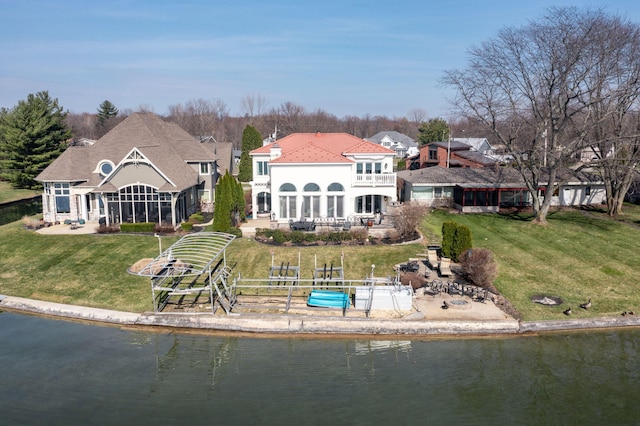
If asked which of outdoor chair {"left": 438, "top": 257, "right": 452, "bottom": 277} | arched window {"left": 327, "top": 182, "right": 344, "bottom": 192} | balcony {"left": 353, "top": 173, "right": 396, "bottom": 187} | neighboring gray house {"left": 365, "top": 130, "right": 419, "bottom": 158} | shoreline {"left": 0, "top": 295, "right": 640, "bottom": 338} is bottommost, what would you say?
shoreline {"left": 0, "top": 295, "right": 640, "bottom": 338}

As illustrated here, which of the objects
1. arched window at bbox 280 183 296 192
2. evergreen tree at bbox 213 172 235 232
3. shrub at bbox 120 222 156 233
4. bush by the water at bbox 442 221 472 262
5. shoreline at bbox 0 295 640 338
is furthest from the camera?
arched window at bbox 280 183 296 192

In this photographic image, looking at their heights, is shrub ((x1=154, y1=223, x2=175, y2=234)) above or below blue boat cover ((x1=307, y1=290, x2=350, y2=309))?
above

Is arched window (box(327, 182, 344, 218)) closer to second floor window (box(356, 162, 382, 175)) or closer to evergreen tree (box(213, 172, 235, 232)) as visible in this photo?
second floor window (box(356, 162, 382, 175))

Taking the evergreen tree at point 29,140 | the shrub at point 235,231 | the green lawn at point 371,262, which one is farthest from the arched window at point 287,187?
the evergreen tree at point 29,140

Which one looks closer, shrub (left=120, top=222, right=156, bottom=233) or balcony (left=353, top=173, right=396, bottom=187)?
shrub (left=120, top=222, right=156, bottom=233)

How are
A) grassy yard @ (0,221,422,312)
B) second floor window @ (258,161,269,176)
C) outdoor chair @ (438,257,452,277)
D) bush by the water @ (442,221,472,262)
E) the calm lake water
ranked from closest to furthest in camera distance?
the calm lake water
grassy yard @ (0,221,422,312)
outdoor chair @ (438,257,452,277)
bush by the water @ (442,221,472,262)
second floor window @ (258,161,269,176)

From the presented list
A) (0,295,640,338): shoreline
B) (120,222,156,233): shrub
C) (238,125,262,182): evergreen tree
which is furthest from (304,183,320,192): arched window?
(238,125,262,182): evergreen tree

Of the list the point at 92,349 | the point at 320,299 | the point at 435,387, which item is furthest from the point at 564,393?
the point at 92,349
